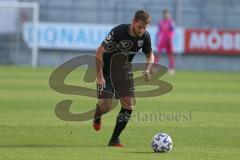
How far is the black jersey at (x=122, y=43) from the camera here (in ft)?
35.8

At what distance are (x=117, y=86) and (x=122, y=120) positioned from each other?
61 cm

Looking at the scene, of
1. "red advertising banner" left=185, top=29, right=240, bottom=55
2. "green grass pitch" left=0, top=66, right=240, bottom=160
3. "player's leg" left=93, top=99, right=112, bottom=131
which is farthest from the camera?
"red advertising banner" left=185, top=29, right=240, bottom=55

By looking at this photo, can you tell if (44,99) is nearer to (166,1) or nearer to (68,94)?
(68,94)

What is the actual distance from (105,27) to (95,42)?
0.87 m

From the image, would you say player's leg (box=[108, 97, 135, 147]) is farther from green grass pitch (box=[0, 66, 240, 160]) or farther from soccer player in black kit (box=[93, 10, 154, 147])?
green grass pitch (box=[0, 66, 240, 160])

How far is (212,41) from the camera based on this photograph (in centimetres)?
3634

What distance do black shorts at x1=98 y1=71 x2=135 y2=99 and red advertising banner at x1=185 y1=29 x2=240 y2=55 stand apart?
25066mm

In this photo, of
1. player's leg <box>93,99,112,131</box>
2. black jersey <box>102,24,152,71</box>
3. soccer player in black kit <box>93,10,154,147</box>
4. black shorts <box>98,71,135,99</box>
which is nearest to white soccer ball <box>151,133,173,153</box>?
soccer player in black kit <box>93,10,154,147</box>

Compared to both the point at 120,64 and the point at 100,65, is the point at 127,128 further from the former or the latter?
the point at 100,65

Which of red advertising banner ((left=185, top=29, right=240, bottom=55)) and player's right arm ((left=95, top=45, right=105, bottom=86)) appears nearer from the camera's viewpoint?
player's right arm ((left=95, top=45, right=105, bottom=86))

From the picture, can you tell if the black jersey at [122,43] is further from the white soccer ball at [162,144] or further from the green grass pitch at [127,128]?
the white soccer ball at [162,144]

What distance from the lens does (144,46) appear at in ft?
36.9

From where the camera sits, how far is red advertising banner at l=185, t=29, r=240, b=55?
36.2 m

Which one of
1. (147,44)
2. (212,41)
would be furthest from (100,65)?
(212,41)
